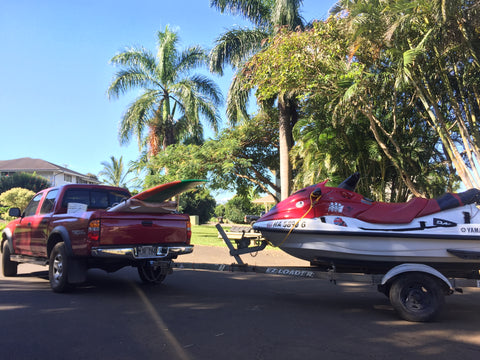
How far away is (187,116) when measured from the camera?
23844 millimetres

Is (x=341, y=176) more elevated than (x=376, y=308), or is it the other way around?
(x=341, y=176)

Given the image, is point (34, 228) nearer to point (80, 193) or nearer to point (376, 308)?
point (80, 193)

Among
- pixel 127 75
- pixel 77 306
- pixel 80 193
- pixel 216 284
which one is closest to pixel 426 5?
pixel 216 284

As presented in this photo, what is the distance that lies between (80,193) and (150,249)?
2.23m

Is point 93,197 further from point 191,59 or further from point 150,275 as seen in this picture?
point 191,59

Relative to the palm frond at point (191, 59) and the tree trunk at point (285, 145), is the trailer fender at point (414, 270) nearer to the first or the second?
the tree trunk at point (285, 145)

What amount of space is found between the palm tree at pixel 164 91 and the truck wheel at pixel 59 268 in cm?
1690

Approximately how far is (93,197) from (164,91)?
17.1 m

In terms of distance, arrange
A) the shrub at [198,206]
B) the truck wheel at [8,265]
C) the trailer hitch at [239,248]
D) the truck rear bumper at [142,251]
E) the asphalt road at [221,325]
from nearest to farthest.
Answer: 1. the asphalt road at [221,325]
2. the truck rear bumper at [142,251]
3. the trailer hitch at [239,248]
4. the truck wheel at [8,265]
5. the shrub at [198,206]

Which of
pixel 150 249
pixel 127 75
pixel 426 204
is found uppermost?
pixel 127 75

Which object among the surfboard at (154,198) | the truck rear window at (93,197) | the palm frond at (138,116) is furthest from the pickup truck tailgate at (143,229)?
the palm frond at (138,116)

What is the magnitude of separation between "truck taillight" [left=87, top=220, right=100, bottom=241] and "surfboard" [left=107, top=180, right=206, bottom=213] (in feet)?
0.99

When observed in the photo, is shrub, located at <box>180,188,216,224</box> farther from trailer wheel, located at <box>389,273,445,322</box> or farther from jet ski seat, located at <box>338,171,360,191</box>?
trailer wheel, located at <box>389,273,445,322</box>

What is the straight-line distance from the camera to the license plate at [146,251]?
661 cm
